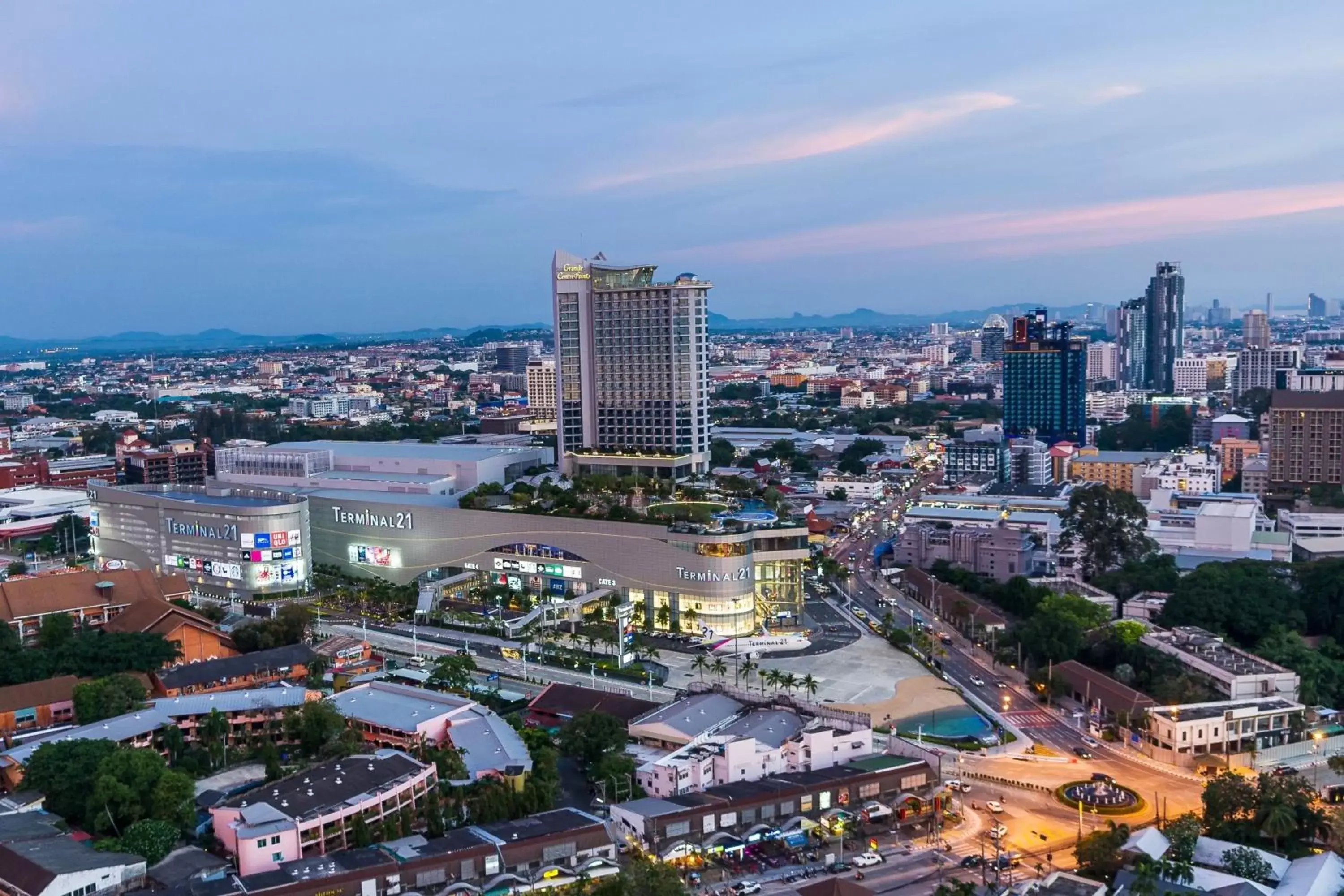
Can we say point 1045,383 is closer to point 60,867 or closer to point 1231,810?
point 1231,810

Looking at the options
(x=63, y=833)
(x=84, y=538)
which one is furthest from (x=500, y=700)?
(x=84, y=538)

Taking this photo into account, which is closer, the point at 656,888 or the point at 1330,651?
the point at 656,888

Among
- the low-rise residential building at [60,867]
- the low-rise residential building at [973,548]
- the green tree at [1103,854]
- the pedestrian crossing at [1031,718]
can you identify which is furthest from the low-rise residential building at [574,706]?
the low-rise residential building at [973,548]

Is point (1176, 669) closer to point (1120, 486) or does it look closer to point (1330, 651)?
point (1330, 651)

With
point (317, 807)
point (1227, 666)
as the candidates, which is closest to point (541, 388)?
point (1227, 666)

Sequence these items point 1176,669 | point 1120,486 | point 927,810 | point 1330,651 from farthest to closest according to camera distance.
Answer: point 1120,486
point 1330,651
point 1176,669
point 927,810

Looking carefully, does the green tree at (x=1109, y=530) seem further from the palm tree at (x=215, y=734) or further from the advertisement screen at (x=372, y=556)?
the palm tree at (x=215, y=734)
